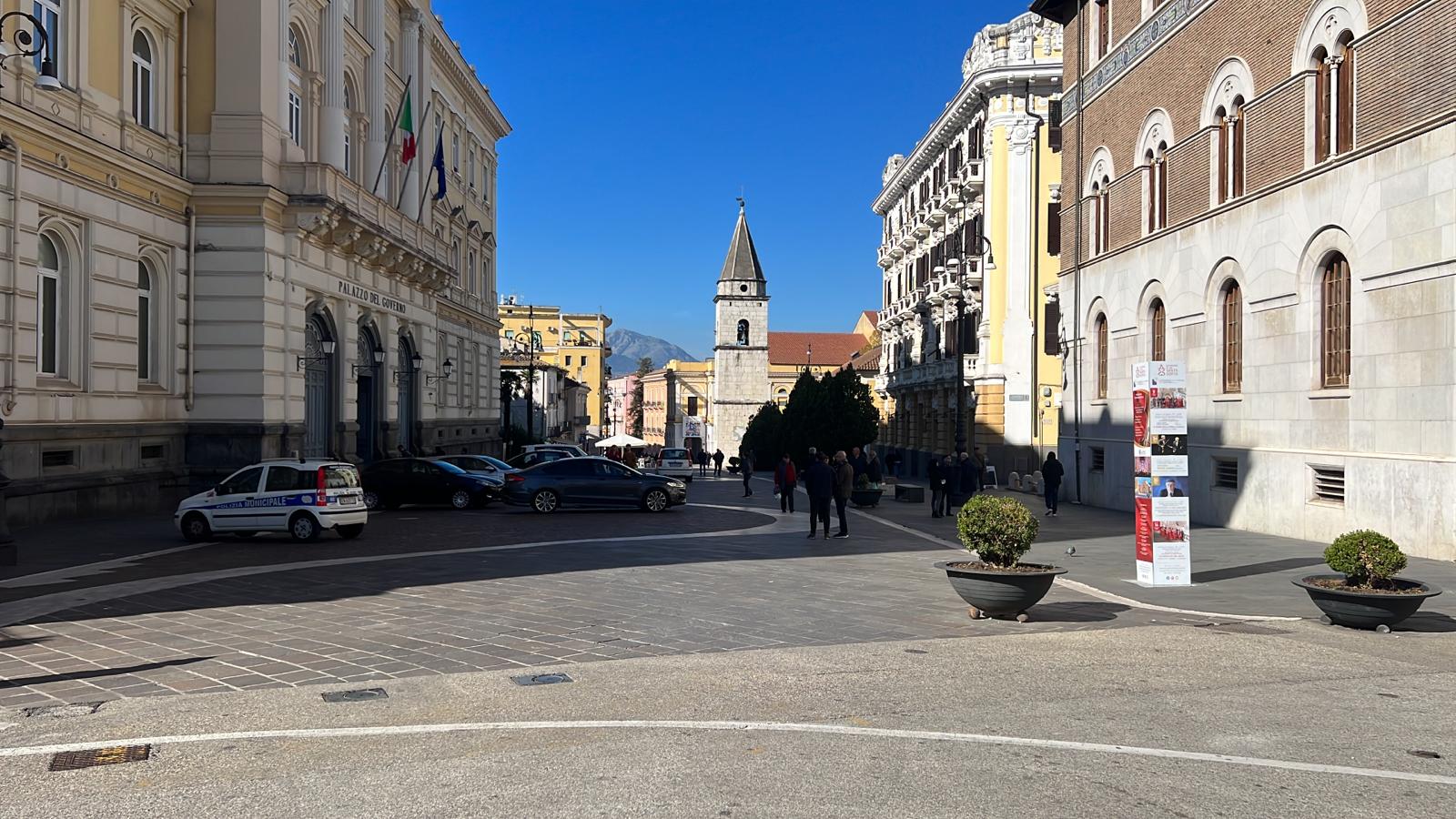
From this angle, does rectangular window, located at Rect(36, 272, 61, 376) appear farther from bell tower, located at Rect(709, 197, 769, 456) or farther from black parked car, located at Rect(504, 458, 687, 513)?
bell tower, located at Rect(709, 197, 769, 456)

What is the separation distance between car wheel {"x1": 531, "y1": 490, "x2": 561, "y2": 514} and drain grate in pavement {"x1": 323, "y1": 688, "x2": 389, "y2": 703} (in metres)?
19.9

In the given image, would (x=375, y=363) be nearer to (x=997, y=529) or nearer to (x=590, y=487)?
(x=590, y=487)

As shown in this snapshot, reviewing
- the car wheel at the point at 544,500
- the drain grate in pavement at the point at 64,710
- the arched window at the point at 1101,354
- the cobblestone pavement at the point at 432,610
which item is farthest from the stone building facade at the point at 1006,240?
the drain grate in pavement at the point at 64,710

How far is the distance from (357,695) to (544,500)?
66.0 ft

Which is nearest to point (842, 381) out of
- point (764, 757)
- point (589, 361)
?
point (764, 757)

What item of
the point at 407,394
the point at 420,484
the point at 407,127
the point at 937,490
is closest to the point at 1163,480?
the point at 937,490

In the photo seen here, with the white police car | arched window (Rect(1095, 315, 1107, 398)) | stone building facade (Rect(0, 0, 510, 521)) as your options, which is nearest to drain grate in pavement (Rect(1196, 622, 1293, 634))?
the white police car

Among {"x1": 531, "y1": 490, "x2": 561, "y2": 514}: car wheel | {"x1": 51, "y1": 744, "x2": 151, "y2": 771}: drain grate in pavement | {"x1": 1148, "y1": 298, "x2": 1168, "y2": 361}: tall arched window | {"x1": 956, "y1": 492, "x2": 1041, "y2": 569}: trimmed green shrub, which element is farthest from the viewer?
{"x1": 531, "y1": 490, "x2": 561, "y2": 514}: car wheel

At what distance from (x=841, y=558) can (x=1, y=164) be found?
14806 mm

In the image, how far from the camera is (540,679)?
351 inches

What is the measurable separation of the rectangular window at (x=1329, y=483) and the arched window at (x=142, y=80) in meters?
23.0

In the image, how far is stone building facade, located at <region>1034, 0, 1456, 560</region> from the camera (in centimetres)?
1775

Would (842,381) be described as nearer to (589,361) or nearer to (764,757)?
(764,757)

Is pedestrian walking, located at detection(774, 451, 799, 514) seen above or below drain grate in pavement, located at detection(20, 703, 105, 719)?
above
